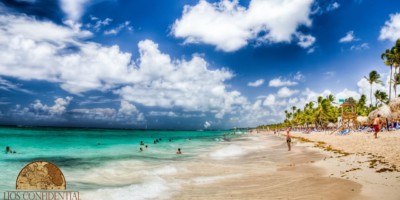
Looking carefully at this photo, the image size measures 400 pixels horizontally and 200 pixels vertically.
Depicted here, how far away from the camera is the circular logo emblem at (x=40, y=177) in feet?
16.5

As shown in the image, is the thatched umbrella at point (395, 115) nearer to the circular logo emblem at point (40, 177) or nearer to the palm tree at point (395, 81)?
the palm tree at point (395, 81)

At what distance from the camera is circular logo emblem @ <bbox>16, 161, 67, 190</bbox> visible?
16.5ft

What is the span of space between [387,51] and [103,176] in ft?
254

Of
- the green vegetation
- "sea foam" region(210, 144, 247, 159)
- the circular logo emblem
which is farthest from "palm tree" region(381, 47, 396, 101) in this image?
the circular logo emblem

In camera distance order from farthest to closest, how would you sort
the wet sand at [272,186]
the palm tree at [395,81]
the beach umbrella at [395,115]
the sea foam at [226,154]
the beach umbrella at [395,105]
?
the palm tree at [395,81] < the beach umbrella at [395,115] < the beach umbrella at [395,105] < the sea foam at [226,154] < the wet sand at [272,186]

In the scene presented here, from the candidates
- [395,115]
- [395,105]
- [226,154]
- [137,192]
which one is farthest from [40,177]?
[395,115]

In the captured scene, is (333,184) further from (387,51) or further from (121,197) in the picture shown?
(387,51)

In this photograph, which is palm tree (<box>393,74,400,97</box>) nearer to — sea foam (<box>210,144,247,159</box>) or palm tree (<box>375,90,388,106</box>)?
palm tree (<box>375,90,388,106</box>)

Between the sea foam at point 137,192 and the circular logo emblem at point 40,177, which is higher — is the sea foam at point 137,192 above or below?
below

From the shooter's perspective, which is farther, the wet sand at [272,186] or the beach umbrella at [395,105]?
the beach umbrella at [395,105]

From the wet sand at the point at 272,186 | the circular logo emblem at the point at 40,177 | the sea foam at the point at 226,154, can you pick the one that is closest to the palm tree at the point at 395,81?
the sea foam at the point at 226,154

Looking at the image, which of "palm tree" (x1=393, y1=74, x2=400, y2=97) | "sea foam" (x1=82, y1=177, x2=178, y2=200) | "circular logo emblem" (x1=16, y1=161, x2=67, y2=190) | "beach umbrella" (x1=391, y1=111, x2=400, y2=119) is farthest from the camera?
"palm tree" (x1=393, y1=74, x2=400, y2=97)

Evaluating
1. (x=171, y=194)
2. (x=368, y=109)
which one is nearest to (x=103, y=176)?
(x=171, y=194)

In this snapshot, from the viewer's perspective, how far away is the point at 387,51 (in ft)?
228
